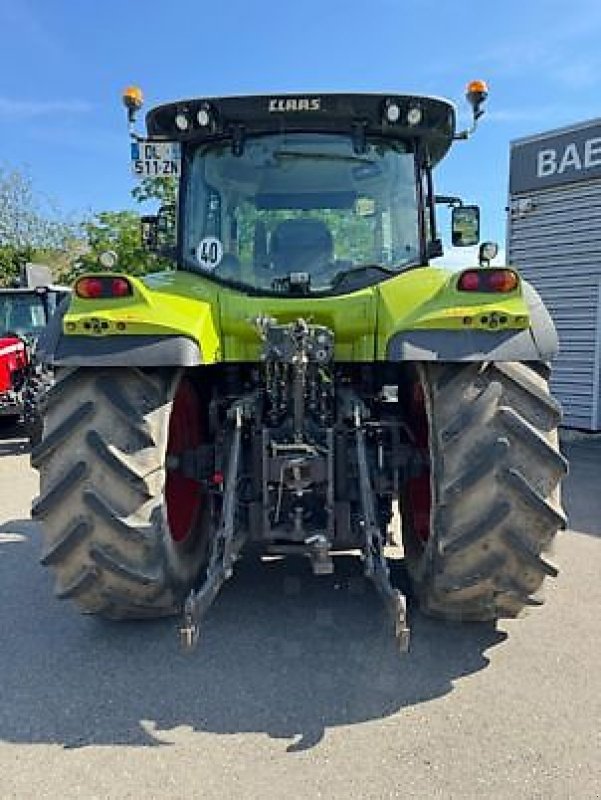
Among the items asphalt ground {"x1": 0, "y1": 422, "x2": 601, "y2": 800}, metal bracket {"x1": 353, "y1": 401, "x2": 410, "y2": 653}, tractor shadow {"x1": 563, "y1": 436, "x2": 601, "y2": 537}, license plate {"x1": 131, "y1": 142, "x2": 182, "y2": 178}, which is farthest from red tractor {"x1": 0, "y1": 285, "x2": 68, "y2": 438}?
metal bracket {"x1": 353, "y1": 401, "x2": 410, "y2": 653}

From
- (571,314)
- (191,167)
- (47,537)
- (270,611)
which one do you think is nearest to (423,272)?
(191,167)

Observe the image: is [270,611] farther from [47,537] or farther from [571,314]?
[571,314]

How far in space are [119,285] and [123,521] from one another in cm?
99

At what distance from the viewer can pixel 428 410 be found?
3.25m

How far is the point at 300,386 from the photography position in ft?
11.5

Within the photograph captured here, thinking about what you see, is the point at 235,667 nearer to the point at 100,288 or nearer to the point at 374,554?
the point at 374,554

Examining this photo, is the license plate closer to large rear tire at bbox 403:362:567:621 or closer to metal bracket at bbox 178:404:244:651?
metal bracket at bbox 178:404:244:651

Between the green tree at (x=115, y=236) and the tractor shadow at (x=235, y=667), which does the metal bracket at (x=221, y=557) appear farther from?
the green tree at (x=115, y=236)

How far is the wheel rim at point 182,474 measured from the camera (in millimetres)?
3971

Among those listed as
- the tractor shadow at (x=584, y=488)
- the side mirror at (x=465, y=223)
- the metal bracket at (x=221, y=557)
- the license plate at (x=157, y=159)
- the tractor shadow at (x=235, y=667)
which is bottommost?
the tractor shadow at (x=235, y=667)

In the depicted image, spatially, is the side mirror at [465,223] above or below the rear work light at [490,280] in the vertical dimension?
above

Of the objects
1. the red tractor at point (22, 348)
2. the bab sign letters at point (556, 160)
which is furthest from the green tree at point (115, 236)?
the bab sign letters at point (556, 160)

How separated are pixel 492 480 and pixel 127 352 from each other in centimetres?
157

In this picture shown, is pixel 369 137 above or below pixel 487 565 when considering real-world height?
above
